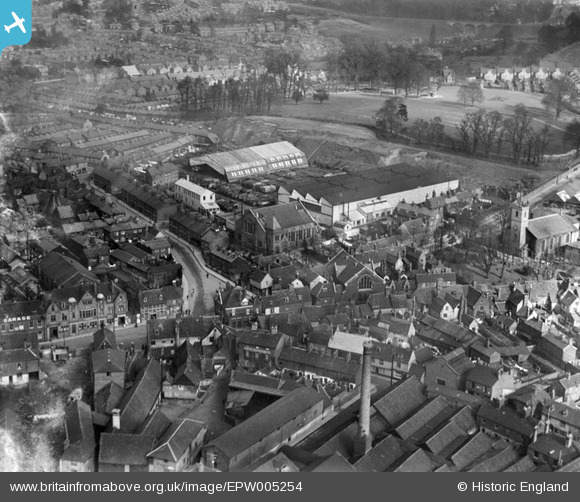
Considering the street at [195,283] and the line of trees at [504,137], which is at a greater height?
the line of trees at [504,137]

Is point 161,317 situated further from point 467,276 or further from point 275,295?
point 467,276

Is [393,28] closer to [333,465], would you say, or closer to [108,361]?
[108,361]

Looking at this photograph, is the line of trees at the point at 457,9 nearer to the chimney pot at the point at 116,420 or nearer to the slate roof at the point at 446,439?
the slate roof at the point at 446,439

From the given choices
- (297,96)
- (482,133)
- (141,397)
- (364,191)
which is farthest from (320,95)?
(141,397)

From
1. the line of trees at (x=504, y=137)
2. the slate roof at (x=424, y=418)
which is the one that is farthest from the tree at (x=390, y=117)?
the slate roof at (x=424, y=418)

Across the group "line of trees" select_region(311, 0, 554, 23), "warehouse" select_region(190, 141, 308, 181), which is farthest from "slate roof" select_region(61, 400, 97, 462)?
"line of trees" select_region(311, 0, 554, 23)

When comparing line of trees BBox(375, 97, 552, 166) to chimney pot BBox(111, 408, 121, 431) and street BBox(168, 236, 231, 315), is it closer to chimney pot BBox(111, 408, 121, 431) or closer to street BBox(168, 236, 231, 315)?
street BBox(168, 236, 231, 315)

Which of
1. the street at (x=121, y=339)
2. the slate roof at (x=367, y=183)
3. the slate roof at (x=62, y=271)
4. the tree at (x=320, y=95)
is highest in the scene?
the tree at (x=320, y=95)
